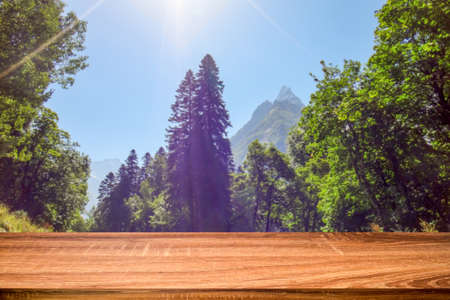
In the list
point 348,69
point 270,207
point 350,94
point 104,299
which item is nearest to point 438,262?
point 104,299

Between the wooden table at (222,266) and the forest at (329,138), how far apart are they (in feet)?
27.5

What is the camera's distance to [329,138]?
44.1 ft

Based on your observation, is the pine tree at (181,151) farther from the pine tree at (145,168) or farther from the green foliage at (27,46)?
the pine tree at (145,168)

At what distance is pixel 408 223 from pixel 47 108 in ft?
80.0

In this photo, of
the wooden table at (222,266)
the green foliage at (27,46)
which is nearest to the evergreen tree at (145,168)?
the green foliage at (27,46)

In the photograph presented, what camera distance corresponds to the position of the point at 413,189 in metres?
12.1

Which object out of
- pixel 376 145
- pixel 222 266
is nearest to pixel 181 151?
pixel 376 145

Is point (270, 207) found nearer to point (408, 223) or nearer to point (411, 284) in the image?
point (408, 223)

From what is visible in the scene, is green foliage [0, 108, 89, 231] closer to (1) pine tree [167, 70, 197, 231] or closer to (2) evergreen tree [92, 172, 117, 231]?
(1) pine tree [167, 70, 197, 231]

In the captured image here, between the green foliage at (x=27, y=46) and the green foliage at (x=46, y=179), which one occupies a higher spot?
the green foliage at (x=27, y=46)

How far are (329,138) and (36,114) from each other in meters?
17.4

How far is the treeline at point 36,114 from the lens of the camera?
10078mm

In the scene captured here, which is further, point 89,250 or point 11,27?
point 11,27

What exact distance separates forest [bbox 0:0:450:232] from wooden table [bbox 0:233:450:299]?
27.5 feet
